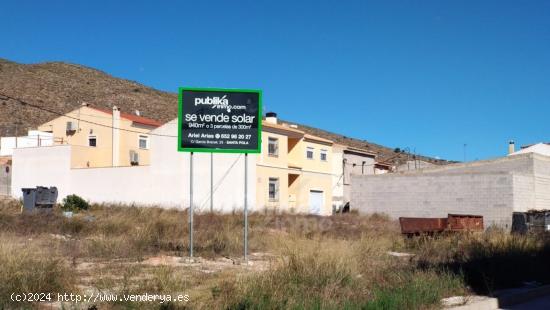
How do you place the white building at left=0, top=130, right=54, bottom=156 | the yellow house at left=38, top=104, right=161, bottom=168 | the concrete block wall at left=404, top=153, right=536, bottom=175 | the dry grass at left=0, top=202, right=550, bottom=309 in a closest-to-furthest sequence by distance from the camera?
the dry grass at left=0, top=202, right=550, bottom=309
the concrete block wall at left=404, top=153, right=536, bottom=175
the yellow house at left=38, top=104, right=161, bottom=168
the white building at left=0, top=130, right=54, bottom=156

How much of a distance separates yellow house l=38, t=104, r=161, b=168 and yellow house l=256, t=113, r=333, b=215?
12.8m

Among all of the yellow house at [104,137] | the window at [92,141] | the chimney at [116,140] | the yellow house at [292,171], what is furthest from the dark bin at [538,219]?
the window at [92,141]

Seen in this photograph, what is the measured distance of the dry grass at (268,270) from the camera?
29.5ft

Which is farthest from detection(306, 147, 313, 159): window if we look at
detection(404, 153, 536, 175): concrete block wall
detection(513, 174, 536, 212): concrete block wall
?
detection(513, 174, 536, 212): concrete block wall

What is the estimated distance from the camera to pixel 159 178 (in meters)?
44.2

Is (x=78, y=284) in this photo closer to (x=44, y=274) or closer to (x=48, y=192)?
(x=44, y=274)

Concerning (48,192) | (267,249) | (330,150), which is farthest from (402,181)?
(267,249)

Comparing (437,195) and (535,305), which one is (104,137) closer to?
(437,195)

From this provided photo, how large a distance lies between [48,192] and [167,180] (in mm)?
9322

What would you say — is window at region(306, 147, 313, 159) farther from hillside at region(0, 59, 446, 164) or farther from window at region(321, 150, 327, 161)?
hillside at region(0, 59, 446, 164)

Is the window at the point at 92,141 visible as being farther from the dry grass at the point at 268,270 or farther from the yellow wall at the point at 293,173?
the dry grass at the point at 268,270

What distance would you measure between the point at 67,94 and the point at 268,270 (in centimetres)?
7837

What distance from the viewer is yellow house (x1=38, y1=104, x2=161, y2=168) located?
5281cm

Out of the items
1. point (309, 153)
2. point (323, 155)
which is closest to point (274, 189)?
point (309, 153)
